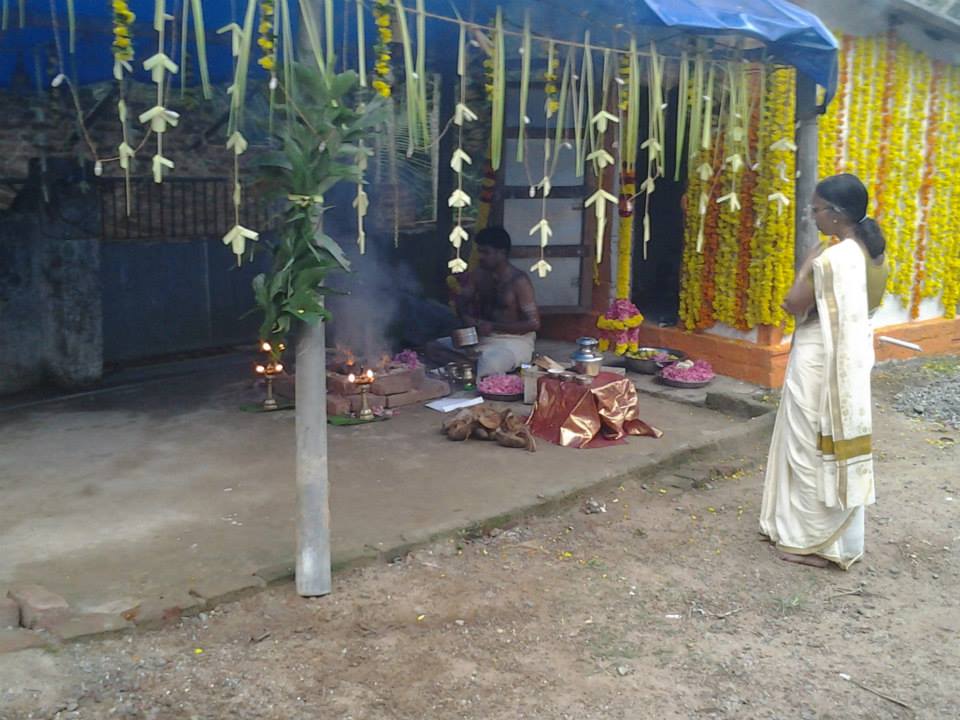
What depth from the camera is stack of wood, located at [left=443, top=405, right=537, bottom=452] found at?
261 inches

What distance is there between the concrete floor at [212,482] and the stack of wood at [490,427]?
0.28ft

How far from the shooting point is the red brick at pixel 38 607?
13.0 ft

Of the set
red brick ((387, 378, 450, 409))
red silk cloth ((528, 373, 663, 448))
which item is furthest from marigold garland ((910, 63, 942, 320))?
red brick ((387, 378, 450, 409))

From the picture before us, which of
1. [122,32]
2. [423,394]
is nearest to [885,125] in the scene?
[423,394]

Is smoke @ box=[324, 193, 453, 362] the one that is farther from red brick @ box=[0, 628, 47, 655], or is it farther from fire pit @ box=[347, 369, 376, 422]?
red brick @ box=[0, 628, 47, 655]

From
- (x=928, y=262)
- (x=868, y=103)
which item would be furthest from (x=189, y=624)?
(x=928, y=262)

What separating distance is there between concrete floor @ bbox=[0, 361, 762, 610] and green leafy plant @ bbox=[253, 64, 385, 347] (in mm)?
1324

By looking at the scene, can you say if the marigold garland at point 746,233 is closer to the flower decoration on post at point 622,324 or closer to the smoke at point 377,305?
the flower decoration on post at point 622,324

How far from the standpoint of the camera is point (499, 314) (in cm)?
860

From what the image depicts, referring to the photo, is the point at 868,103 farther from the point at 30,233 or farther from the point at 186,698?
the point at 186,698

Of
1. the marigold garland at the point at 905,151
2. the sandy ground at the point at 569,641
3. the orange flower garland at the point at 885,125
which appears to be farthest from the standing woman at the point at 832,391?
the orange flower garland at the point at 885,125

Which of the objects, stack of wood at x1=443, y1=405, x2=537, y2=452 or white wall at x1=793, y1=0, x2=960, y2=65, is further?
white wall at x1=793, y1=0, x2=960, y2=65

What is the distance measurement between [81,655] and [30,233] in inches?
195

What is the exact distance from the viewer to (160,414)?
7.29 m
